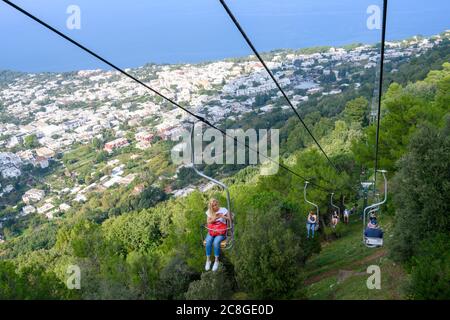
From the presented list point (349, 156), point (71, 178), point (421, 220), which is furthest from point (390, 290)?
point (71, 178)

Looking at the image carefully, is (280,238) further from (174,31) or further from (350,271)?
(174,31)

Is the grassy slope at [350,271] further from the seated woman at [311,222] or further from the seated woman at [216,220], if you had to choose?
the seated woman at [216,220]

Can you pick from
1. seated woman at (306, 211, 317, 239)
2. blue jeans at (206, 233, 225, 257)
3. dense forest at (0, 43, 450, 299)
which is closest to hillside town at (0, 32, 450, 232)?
dense forest at (0, 43, 450, 299)

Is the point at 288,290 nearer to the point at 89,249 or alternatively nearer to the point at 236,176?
the point at 89,249

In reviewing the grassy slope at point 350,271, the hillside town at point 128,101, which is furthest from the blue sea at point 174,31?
the grassy slope at point 350,271

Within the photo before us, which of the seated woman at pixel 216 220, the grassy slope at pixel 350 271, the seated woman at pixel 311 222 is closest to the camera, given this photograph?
the seated woman at pixel 216 220

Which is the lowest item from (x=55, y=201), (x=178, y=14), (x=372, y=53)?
(x=55, y=201)
